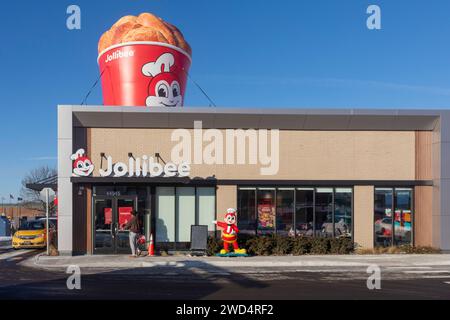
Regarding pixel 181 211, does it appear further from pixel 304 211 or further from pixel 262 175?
pixel 304 211

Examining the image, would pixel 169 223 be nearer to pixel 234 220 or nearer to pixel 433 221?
pixel 234 220

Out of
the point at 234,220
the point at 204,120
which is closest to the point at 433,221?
the point at 234,220

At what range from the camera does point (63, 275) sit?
1266 cm

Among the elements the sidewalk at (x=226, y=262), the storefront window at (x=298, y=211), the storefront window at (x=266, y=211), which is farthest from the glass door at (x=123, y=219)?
the storefront window at (x=266, y=211)

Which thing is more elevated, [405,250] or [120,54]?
[120,54]

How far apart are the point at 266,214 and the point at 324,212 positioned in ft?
7.92

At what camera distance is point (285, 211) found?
18.1 m

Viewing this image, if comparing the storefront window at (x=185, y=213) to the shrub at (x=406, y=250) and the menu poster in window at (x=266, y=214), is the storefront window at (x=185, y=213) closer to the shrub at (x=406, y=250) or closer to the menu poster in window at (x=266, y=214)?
the menu poster in window at (x=266, y=214)

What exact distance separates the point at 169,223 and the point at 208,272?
4.76m

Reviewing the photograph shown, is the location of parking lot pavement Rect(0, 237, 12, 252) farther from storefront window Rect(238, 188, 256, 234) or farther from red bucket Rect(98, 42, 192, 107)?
storefront window Rect(238, 188, 256, 234)

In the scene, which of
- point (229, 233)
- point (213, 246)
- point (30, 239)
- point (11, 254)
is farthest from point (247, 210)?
point (30, 239)

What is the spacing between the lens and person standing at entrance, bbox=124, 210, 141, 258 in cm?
1589

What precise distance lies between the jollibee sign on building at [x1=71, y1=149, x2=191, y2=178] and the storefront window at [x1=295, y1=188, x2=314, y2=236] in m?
4.70

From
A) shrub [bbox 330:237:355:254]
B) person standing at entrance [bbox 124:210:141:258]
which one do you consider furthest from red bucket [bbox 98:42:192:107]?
shrub [bbox 330:237:355:254]
